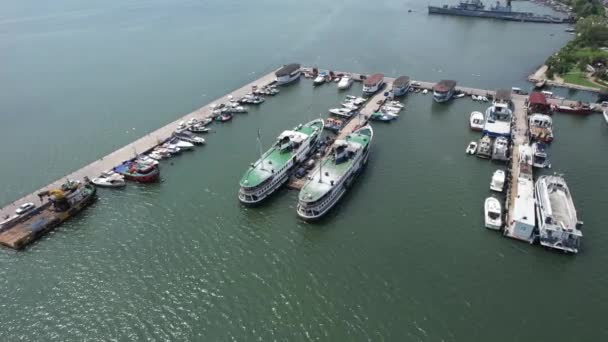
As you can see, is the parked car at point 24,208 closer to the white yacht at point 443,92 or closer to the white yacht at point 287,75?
the white yacht at point 287,75

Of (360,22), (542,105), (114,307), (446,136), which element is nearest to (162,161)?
(114,307)

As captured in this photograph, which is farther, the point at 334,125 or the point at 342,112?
the point at 342,112

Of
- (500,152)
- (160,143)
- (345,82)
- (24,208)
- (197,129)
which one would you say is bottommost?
(500,152)

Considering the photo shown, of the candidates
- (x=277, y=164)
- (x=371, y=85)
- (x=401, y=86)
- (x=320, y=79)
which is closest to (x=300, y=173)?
(x=277, y=164)

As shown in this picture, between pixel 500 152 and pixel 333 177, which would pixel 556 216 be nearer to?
pixel 500 152

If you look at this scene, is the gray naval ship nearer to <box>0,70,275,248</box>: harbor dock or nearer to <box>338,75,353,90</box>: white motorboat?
<box>338,75,353,90</box>: white motorboat

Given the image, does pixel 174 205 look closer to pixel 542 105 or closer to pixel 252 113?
pixel 252 113
